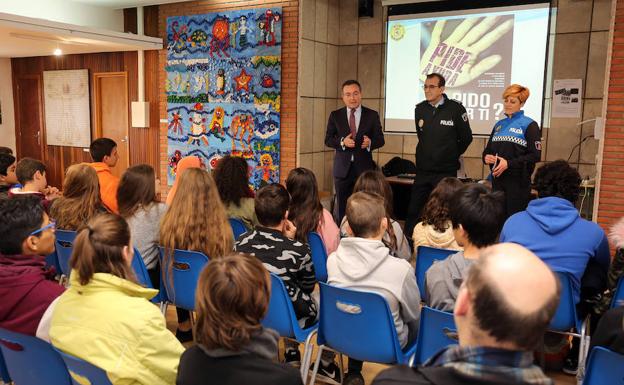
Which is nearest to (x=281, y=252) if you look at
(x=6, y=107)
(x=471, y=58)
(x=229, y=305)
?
(x=229, y=305)

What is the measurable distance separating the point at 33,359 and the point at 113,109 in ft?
25.1

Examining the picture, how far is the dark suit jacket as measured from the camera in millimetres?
5480

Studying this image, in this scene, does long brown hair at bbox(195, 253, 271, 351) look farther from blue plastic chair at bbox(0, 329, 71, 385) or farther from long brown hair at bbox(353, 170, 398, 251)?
long brown hair at bbox(353, 170, 398, 251)

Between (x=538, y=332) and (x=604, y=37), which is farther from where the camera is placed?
(x=604, y=37)

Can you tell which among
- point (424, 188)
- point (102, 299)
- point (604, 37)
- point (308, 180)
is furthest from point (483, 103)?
point (102, 299)

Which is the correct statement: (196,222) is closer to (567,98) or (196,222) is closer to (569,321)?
(569,321)

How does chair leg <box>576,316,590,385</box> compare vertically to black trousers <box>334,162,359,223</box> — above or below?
below

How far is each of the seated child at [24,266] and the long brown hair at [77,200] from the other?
47.9 inches

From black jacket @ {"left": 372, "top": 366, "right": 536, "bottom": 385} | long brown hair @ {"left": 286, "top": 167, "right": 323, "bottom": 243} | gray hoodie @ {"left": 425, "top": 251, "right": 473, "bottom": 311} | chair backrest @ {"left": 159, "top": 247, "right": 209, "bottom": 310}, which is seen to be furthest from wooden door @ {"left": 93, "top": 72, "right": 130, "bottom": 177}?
black jacket @ {"left": 372, "top": 366, "right": 536, "bottom": 385}

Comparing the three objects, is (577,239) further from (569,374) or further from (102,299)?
(102,299)

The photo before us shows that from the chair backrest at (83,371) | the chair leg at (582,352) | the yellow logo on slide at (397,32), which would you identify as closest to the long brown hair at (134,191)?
the chair backrest at (83,371)

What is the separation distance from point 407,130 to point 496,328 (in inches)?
238

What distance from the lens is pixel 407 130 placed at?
6906 mm

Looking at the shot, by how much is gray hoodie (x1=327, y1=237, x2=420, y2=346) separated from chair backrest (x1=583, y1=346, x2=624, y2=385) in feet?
2.52
